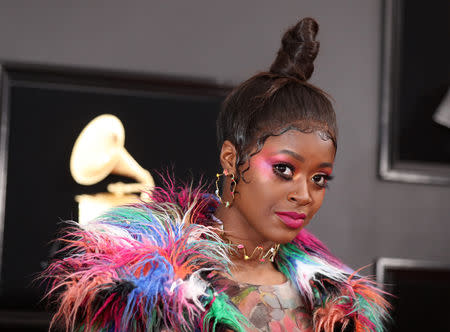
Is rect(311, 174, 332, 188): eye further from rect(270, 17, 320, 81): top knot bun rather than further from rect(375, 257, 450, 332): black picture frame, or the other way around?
rect(375, 257, 450, 332): black picture frame

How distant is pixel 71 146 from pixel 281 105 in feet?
3.17

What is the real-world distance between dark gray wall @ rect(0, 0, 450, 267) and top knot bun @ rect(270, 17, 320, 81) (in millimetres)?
872

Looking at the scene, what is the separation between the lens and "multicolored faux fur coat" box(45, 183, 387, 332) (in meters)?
0.84

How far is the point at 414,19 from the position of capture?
2.02m

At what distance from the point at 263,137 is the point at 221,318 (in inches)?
10.6

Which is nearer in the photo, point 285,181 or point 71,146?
point 285,181

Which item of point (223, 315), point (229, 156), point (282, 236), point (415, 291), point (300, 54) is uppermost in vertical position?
point (300, 54)

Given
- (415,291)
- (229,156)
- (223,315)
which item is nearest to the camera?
(223,315)

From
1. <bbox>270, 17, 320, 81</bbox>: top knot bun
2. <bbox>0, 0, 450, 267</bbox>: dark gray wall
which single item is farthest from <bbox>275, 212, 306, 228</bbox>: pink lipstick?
<bbox>0, 0, 450, 267</bbox>: dark gray wall

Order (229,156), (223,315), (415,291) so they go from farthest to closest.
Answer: (415,291)
(229,156)
(223,315)

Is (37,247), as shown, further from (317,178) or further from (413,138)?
(413,138)

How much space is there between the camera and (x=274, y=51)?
194cm

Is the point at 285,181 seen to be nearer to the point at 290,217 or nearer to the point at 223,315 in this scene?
the point at 290,217

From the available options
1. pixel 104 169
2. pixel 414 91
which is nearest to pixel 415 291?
pixel 414 91
